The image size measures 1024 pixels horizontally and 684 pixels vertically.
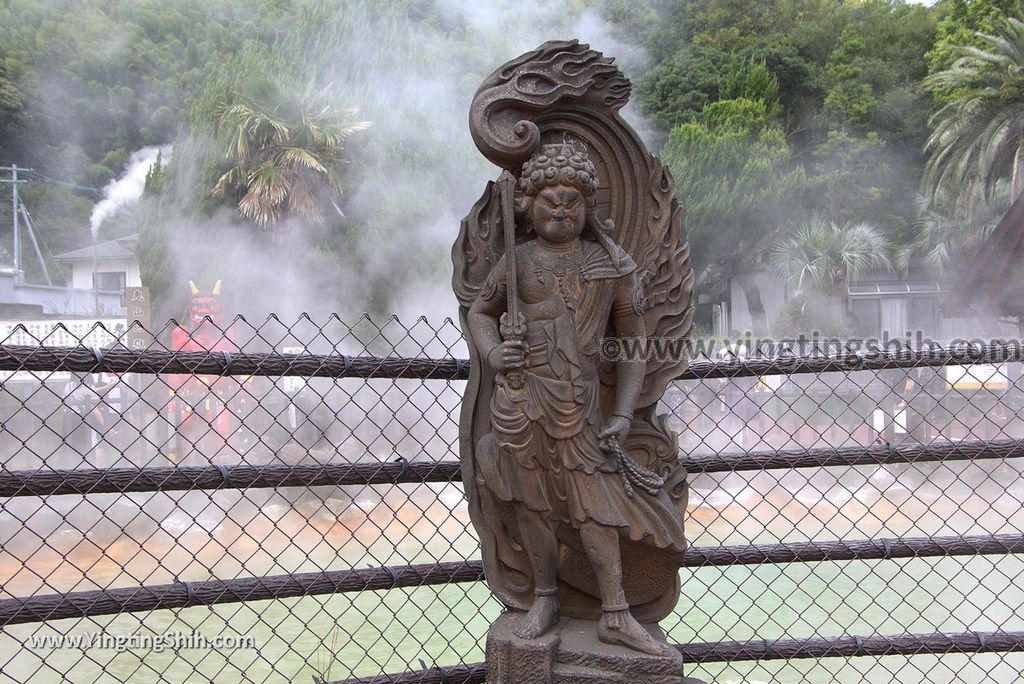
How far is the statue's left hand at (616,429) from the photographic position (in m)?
2.49

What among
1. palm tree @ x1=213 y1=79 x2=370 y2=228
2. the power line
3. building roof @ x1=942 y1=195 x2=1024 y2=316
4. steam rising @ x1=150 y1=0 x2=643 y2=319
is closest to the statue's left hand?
building roof @ x1=942 y1=195 x2=1024 y2=316

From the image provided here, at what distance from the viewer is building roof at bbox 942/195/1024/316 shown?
9.76m

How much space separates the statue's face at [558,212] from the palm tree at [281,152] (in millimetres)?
18441

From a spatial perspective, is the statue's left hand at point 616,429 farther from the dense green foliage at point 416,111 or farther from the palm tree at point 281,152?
the palm tree at point 281,152

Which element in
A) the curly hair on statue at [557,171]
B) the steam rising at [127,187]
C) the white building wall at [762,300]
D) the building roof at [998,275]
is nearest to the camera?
the curly hair on statue at [557,171]

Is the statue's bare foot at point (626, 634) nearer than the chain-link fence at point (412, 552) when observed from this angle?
Yes

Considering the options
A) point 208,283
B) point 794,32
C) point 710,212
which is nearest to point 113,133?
point 208,283

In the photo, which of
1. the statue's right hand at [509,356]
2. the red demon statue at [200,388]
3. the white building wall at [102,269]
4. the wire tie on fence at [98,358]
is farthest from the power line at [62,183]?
the statue's right hand at [509,356]

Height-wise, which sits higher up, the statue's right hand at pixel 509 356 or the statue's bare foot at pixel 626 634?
the statue's right hand at pixel 509 356

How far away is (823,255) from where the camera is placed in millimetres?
24344

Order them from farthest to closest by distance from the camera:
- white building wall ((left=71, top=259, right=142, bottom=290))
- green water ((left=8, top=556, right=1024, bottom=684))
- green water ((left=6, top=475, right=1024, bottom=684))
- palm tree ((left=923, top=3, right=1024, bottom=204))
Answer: white building wall ((left=71, top=259, right=142, bottom=290)) → palm tree ((left=923, top=3, right=1024, bottom=204)) → green water ((left=8, top=556, right=1024, bottom=684)) → green water ((left=6, top=475, right=1024, bottom=684))

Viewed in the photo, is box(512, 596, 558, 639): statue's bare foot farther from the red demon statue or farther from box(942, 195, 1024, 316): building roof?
the red demon statue

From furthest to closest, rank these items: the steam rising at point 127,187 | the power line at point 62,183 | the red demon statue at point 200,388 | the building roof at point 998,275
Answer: the steam rising at point 127,187, the power line at point 62,183, the red demon statue at point 200,388, the building roof at point 998,275

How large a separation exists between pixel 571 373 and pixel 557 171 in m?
0.62
